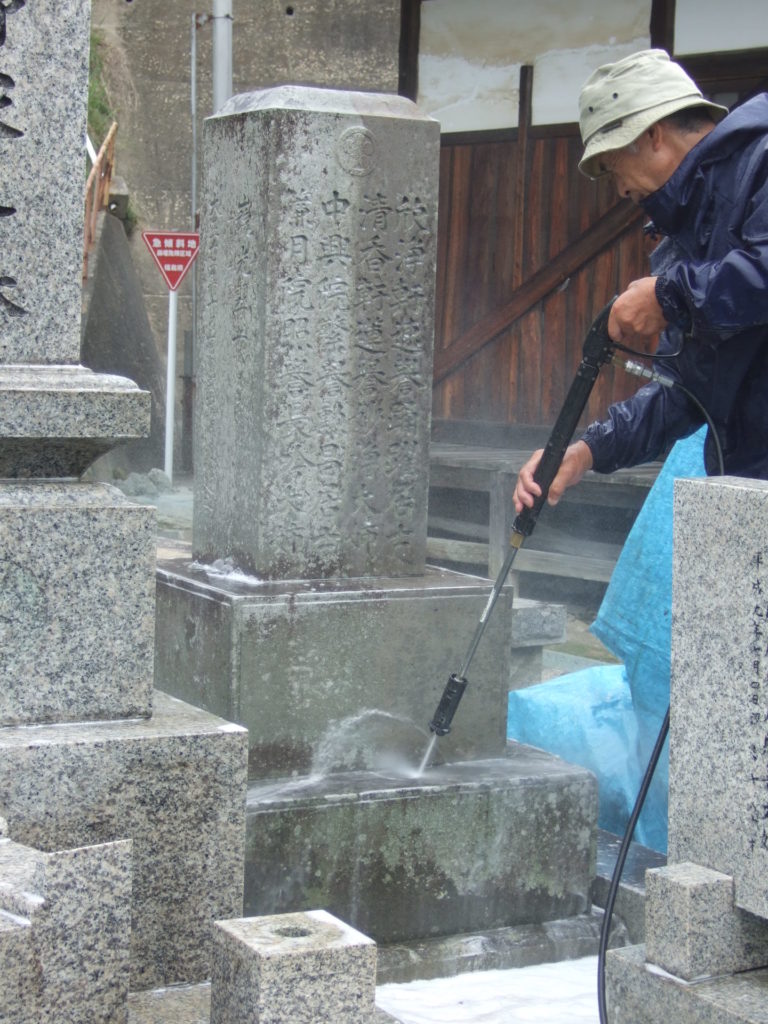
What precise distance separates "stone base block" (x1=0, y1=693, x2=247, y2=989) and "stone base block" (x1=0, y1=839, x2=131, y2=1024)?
25 cm

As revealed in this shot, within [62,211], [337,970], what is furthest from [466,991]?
[62,211]

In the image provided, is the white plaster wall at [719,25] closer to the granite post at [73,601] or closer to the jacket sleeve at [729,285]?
the jacket sleeve at [729,285]

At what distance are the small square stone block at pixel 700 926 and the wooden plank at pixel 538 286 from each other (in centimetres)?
838

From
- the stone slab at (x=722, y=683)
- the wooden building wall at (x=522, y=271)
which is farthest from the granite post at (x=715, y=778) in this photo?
the wooden building wall at (x=522, y=271)

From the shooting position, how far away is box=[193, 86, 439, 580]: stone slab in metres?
4.02

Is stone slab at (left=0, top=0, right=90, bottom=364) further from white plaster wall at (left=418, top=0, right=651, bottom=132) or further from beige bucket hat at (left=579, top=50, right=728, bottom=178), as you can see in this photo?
white plaster wall at (left=418, top=0, right=651, bottom=132)

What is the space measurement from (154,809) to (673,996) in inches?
42.5

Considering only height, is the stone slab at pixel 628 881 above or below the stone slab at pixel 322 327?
below

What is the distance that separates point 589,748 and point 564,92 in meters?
7.08

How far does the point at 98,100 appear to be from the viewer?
1406 centimetres

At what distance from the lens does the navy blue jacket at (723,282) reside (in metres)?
3.13

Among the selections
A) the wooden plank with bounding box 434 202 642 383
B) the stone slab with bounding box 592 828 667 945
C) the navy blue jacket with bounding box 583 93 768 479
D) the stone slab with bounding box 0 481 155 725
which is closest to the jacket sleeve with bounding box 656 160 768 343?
the navy blue jacket with bounding box 583 93 768 479

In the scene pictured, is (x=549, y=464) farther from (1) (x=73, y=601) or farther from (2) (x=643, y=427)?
(1) (x=73, y=601)

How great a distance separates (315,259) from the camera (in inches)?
159
